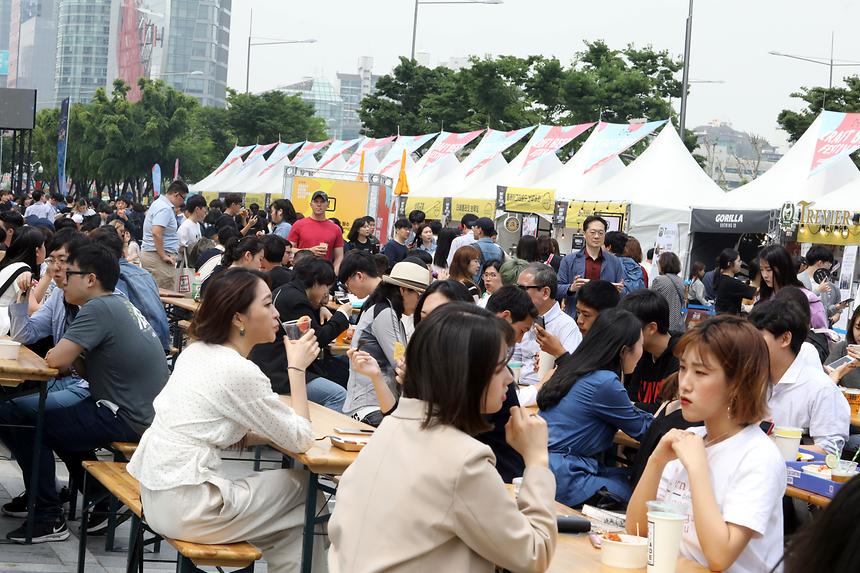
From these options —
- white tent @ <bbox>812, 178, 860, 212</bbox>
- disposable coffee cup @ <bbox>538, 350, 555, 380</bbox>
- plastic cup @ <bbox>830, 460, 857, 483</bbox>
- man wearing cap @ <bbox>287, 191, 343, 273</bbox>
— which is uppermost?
white tent @ <bbox>812, 178, 860, 212</bbox>

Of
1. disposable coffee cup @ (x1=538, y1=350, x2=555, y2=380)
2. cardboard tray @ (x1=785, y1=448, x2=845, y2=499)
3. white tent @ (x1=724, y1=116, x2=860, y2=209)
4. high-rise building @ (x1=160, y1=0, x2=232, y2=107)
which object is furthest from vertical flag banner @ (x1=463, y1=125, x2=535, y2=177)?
high-rise building @ (x1=160, y1=0, x2=232, y2=107)

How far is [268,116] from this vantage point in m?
67.6

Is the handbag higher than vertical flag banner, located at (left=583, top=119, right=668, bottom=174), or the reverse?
vertical flag banner, located at (left=583, top=119, right=668, bottom=174)

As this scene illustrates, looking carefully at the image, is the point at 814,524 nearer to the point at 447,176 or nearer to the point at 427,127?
the point at 447,176

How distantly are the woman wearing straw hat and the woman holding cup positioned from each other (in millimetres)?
2854

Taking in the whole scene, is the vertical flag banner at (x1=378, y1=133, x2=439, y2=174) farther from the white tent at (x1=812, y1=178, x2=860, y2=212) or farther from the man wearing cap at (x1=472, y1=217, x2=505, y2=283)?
the man wearing cap at (x1=472, y1=217, x2=505, y2=283)

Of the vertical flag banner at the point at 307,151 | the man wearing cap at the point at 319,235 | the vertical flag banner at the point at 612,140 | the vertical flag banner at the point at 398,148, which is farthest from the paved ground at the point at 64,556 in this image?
the vertical flag banner at the point at 307,151

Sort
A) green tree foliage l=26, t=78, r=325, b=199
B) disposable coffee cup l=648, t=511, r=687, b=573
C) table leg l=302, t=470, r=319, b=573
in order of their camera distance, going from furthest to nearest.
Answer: green tree foliage l=26, t=78, r=325, b=199 → table leg l=302, t=470, r=319, b=573 → disposable coffee cup l=648, t=511, r=687, b=573

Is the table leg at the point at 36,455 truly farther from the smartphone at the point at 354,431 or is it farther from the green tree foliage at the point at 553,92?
the green tree foliage at the point at 553,92

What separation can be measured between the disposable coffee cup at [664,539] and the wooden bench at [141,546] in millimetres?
1773

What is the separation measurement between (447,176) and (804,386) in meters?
28.0

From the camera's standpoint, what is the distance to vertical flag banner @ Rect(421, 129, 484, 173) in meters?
34.6

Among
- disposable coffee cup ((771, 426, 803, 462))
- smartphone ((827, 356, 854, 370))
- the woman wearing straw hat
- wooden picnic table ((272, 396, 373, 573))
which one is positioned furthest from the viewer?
smartphone ((827, 356, 854, 370))

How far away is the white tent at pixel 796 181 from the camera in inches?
697
